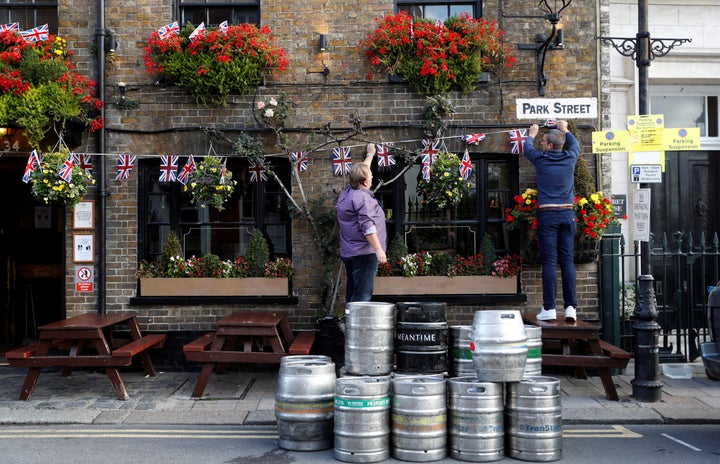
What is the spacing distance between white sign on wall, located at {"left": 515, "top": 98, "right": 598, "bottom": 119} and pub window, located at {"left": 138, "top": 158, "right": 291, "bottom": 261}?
10.1 feet

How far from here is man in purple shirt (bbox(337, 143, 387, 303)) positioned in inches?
303

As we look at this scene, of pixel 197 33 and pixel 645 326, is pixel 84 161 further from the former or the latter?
pixel 645 326

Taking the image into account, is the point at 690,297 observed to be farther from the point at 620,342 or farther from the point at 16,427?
the point at 16,427

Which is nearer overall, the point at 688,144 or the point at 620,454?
the point at 620,454

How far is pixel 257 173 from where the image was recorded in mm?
9461

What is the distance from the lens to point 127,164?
905 centimetres

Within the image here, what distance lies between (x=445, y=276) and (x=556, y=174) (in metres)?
1.87

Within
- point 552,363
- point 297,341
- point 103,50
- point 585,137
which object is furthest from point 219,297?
point 585,137

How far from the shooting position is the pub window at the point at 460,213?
31.2 ft

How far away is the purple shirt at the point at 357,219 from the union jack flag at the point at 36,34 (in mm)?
4208

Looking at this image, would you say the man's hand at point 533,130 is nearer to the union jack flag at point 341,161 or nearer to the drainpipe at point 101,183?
the union jack flag at point 341,161

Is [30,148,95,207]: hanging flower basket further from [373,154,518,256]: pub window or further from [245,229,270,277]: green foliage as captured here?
[373,154,518,256]: pub window

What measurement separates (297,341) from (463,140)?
326cm

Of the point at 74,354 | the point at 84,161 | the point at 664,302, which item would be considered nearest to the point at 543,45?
the point at 664,302
